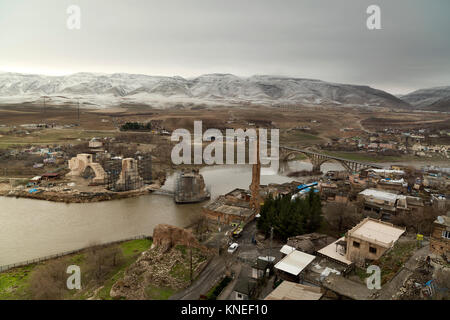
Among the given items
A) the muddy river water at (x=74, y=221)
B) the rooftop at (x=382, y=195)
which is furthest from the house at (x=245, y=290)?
the rooftop at (x=382, y=195)

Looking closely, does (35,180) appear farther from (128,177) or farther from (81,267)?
(81,267)

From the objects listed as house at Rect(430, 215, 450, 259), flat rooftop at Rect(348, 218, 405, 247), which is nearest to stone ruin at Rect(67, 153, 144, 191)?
flat rooftop at Rect(348, 218, 405, 247)

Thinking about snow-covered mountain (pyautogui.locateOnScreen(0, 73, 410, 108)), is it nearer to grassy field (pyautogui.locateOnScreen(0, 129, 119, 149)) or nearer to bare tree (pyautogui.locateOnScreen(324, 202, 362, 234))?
grassy field (pyautogui.locateOnScreen(0, 129, 119, 149))

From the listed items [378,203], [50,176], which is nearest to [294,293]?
[378,203]

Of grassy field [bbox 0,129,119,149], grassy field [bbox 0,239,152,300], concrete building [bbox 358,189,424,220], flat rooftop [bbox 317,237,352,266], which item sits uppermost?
grassy field [bbox 0,129,119,149]

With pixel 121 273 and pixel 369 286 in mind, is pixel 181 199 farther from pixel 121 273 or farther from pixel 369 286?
pixel 369 286
